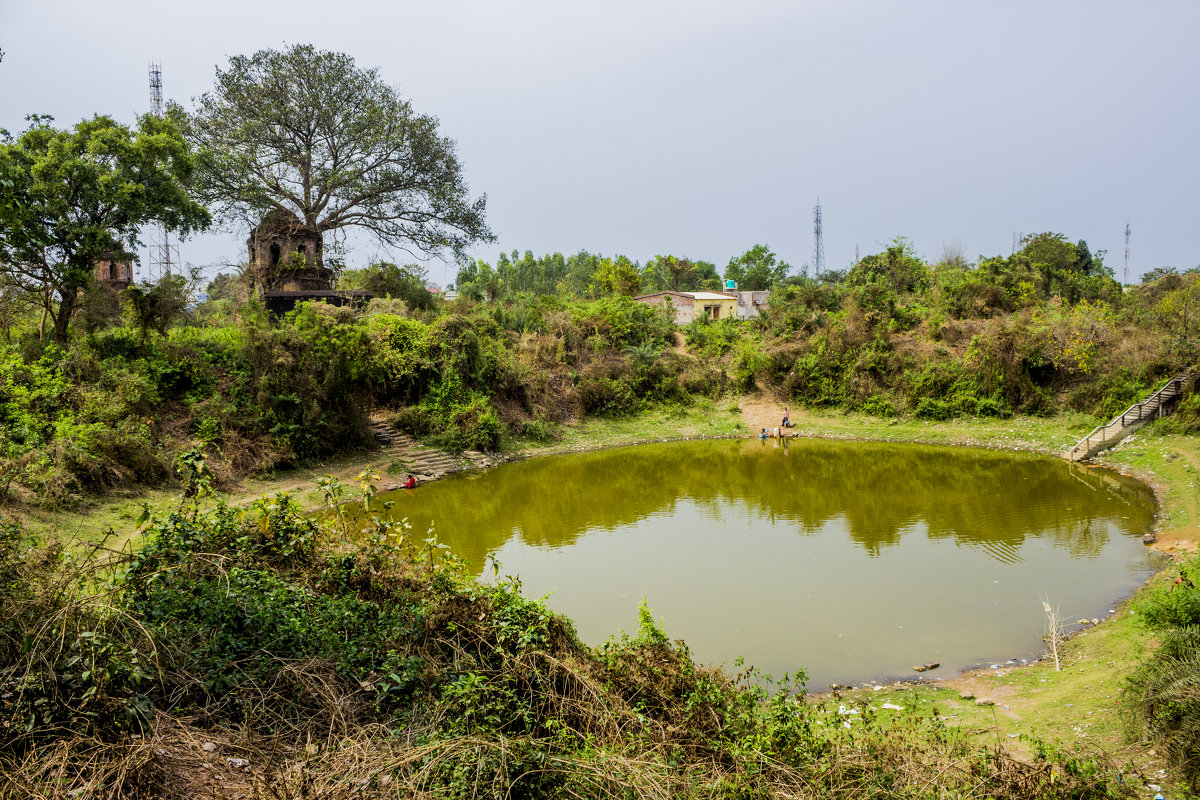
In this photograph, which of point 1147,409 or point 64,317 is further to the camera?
point 1147,409

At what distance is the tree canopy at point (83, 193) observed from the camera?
14805mm

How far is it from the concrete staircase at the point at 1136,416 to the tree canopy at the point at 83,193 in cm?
2454

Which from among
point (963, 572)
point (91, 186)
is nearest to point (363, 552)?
point (963, 572)

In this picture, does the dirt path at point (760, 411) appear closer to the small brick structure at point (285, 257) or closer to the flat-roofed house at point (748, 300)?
the small brick structure at point (285, 257)

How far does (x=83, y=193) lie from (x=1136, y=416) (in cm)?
2761

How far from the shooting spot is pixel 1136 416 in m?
20.5

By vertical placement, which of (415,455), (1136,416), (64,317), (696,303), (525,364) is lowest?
(415,455)

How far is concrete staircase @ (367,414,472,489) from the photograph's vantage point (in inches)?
777

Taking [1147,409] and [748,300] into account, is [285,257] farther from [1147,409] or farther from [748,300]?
[748,300]

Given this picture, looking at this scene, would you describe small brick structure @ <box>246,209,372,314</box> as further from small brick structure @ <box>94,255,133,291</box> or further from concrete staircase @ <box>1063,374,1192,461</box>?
concrete staircase @ <box>1063,374,1192,461</box>

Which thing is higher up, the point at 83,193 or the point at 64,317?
the point at 83,193

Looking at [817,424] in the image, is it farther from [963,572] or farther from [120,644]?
[120,644]

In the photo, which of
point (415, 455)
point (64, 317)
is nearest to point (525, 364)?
point (415, 455)

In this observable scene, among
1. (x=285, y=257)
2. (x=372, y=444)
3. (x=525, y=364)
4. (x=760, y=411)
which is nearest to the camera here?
(x=372, y=444)
